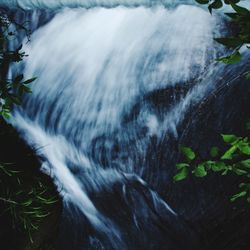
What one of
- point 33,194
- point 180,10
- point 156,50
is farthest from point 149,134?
point 33,194

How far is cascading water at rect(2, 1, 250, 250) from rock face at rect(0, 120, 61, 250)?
11 centimetres

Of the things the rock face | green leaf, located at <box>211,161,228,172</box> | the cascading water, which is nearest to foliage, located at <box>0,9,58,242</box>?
the rock face

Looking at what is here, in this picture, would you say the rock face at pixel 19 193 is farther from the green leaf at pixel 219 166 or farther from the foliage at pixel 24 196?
the green leaf at pixel 219 166

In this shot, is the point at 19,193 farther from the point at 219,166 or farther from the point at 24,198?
the point at 219,166

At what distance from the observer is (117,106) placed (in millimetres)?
1938

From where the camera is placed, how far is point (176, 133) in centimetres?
174

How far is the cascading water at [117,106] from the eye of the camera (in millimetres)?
1757

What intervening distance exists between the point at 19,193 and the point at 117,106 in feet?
3.53

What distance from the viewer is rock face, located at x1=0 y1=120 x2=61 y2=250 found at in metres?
2.10

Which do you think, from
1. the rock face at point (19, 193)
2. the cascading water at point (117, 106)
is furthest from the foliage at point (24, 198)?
the cascading water at point (117, 106)

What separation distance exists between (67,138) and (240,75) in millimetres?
1348

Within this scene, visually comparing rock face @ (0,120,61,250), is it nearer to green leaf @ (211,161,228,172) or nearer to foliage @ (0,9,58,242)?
foliage @ (0,9,58,242)

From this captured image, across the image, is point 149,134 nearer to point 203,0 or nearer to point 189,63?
point 189,63

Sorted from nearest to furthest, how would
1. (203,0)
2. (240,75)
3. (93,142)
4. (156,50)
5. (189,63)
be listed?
(203,0)
(240,75)
(189,63)
(156,50)
(93,142)
